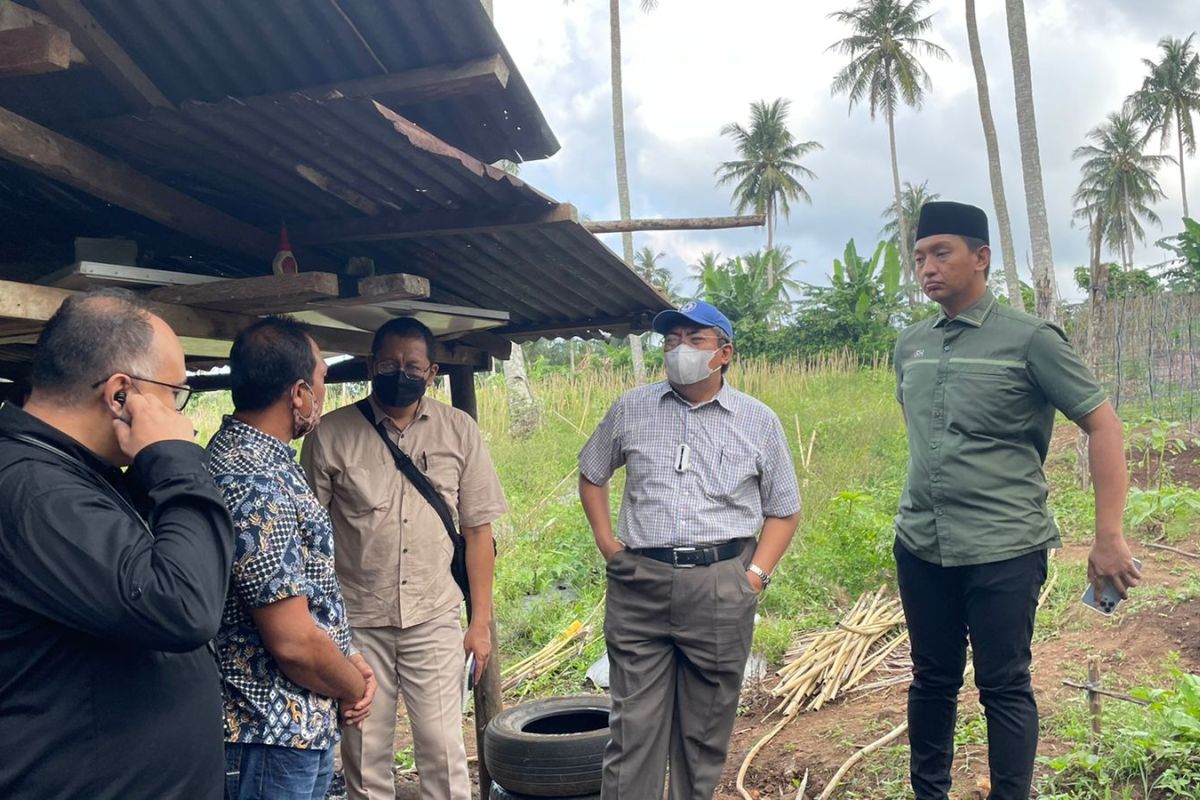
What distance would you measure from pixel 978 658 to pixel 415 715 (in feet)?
6.76

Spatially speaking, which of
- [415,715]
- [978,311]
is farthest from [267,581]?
[978,311]

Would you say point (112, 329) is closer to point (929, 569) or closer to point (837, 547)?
point (929, 569)

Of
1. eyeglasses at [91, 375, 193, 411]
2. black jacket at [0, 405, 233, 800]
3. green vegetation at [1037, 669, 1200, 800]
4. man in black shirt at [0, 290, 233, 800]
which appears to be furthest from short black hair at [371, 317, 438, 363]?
green vegetation at [1037, 669, 1200, 800]

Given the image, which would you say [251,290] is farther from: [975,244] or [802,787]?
[802,787]

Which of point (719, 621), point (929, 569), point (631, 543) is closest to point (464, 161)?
point (631, 543)

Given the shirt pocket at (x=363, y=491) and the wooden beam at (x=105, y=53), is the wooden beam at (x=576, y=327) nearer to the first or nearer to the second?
the shirt pocket at (x=363, y=491)

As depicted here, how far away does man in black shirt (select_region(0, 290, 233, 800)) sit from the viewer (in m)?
1.54

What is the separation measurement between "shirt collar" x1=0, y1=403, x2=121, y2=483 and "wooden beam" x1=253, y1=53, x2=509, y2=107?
1.19 metres

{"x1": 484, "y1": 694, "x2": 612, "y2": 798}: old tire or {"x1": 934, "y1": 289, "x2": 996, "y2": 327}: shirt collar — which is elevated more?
{"x1": 934, "y1": 289, "x2": 996, "y2": 327}: shirt collar

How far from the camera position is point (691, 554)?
3.49m

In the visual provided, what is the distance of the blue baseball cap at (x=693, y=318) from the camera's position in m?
Answer: 3.68

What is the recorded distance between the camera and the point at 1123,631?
5.44 m

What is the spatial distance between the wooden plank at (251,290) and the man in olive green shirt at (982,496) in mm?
2116

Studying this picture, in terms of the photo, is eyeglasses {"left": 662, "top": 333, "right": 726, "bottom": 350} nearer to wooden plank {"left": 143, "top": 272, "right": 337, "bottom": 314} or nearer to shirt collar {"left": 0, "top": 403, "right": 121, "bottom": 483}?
wooden plank {"left": 143, "top": 272, "right": 337, "bottom": 314}
